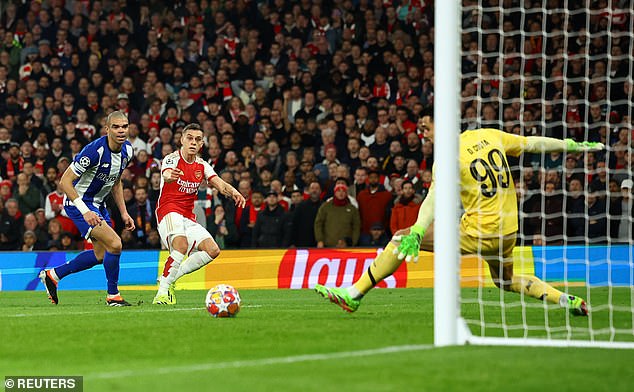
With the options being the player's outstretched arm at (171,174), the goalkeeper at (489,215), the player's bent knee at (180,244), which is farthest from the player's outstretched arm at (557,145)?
the player's bent knee at (180,244)

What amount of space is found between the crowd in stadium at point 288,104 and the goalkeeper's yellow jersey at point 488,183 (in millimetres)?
4336

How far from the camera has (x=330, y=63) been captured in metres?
19.6

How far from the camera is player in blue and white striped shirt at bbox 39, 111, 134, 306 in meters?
11.6

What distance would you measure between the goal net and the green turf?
0.57 metres

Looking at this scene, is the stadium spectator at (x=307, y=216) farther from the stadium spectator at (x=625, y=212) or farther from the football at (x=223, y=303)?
the football at (x=223, y=303)

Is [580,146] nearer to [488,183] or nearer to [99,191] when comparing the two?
[488,183]

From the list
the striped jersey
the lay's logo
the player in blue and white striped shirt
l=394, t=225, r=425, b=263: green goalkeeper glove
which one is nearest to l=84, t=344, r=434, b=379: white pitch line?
l=394, t=225, r=425, b=263: green goalkeeper glove

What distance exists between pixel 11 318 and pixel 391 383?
5309 mm

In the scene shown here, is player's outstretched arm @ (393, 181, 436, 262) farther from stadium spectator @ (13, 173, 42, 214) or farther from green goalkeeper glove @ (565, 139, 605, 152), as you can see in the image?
stadium spectator @ (13, 173, 42, 214)

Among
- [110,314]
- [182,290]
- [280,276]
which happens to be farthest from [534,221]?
[110,314]

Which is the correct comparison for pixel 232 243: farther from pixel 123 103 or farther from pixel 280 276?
pixel 123 103

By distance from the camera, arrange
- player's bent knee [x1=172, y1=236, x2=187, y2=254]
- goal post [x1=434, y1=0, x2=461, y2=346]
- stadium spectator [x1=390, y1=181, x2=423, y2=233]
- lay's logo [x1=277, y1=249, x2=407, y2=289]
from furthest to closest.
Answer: stadium spectator [x1=390, y1=181, x2=423, y2=233] → lay's logo [x1=277, y1=249, x2=407, y2=289] → player's bent knee [x1=172, y1=236, x2=187, y2=254] → goal post [x1=434, y1=0, x2=461, y2=346]

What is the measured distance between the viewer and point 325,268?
16.1m

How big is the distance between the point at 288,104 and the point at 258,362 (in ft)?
41.9
